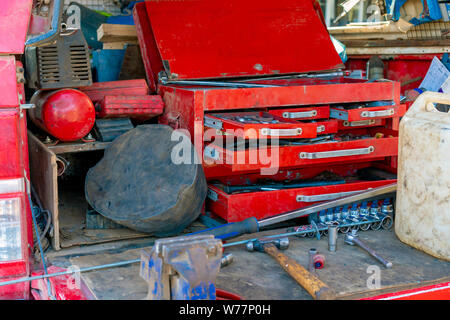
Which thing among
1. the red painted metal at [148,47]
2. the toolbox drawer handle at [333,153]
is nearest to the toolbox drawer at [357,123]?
the toolbox drawer handle at [333,153]

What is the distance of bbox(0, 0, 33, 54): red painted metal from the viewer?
1.96m

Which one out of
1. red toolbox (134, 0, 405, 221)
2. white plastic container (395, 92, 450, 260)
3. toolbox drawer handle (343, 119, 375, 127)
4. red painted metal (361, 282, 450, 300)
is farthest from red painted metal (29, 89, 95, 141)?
red painted metal (361, 282, 450, 300)

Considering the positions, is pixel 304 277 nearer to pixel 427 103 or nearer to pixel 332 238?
pixel 332 238

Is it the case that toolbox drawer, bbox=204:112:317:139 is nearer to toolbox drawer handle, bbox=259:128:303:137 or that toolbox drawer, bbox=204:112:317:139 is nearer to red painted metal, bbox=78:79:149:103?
toolbox drawer handle, bbox=259:128:303:137

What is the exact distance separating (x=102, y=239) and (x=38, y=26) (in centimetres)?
98

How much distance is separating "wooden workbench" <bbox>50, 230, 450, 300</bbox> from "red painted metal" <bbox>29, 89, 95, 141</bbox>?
639mm

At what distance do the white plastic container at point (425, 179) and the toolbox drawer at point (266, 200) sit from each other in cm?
42

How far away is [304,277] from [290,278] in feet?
0.34

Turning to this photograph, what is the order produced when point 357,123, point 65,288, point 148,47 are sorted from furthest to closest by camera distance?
point 148,47, point 357,123, point 65,288

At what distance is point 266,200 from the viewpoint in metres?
2.63

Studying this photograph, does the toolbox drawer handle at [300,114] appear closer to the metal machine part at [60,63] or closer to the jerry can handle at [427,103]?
the jerry can handle at [427,103]

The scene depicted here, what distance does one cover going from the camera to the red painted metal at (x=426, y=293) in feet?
6.11

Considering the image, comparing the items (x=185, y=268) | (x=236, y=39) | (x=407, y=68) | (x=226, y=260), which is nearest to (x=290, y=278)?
(x=226, y=260)
